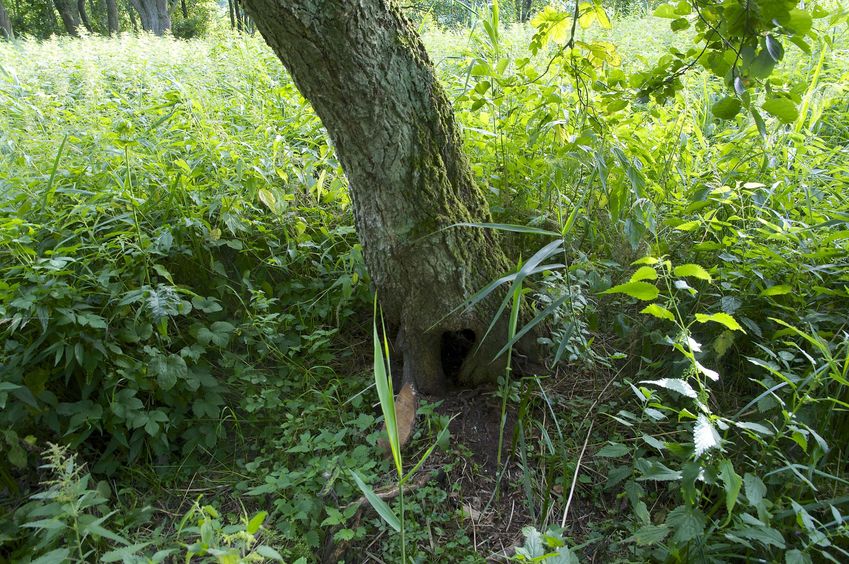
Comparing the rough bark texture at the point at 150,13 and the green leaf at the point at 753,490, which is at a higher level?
the rough bark texture at the point at 150,13

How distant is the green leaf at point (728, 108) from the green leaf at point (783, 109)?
2.8 inches

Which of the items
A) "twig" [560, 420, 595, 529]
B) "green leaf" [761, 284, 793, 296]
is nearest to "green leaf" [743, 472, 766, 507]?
"twig" [560, 420, 595, 529]

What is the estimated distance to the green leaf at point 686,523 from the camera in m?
1.43

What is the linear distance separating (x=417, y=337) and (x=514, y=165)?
96 centimetres

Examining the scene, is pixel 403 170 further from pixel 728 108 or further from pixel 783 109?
pixel 783 109

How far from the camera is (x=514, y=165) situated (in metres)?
2.56

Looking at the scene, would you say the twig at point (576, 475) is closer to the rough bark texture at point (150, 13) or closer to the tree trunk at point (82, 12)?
the rough bark texture at point (150, 13)

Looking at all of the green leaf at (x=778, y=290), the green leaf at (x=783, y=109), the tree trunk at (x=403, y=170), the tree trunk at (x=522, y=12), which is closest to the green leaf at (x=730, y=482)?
the green leaf at (x=778, y=290)

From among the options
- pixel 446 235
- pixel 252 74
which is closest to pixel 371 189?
pixel 446 235

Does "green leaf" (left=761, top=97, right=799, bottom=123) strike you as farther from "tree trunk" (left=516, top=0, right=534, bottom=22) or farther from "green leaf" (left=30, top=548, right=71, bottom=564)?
"tree trunk" (left=516, top=0, right=534, bottom=22)

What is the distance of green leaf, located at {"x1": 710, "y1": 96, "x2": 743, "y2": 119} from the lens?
1373 millimetres

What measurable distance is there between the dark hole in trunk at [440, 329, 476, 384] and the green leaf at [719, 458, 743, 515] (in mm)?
1139

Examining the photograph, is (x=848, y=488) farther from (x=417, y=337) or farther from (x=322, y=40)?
(x=322, y=40)

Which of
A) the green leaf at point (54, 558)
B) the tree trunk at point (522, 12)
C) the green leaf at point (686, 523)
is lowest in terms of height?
the green leaf at point (54, 558)
